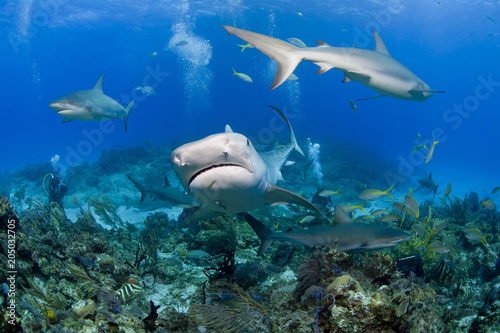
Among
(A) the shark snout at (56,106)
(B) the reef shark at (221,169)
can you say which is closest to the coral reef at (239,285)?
(B) the reef shark at (221,169)

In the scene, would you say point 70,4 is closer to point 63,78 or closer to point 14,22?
point 14,22

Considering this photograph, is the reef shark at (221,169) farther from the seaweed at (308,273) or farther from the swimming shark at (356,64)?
the seaweed at (308,273)

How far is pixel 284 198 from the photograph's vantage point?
11.8 ft

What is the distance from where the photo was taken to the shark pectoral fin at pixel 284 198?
10.9 feet

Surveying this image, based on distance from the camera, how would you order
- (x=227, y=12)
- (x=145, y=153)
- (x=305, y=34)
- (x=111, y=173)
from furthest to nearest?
1. (x=305, y=34)
2. (x=227, y=12)
3. (x=145, y=153)
4. (x=111, y=173)

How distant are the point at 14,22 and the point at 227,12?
35896 millimetres

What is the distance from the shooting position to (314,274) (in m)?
3.05

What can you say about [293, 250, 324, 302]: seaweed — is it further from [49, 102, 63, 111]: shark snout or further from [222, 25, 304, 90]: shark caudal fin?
[49, 102, 63, 111]: shark snout

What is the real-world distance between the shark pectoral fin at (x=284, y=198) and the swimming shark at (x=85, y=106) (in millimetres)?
5238

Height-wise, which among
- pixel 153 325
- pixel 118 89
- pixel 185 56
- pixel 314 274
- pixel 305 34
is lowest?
pixel 153 325

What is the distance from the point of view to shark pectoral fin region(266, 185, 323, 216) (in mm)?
3330

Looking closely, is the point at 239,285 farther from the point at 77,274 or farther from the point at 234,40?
the point at 234,40

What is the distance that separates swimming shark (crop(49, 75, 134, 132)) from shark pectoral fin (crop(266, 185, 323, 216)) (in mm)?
5238

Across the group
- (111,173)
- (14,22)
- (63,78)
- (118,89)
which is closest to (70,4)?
(14,22)
